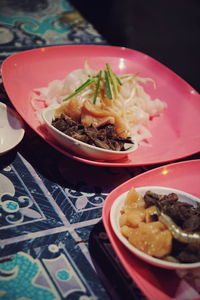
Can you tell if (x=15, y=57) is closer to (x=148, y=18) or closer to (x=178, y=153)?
(x=178, y=153)

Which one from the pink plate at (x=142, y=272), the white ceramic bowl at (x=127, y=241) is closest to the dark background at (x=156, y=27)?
the white ceramic bowl at (x=127, y=241)

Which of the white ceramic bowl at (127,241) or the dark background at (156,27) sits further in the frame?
the dark background at (156,27)

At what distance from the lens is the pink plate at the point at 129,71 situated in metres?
2.30

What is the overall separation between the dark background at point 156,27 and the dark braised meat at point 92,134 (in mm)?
2811

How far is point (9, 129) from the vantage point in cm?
217

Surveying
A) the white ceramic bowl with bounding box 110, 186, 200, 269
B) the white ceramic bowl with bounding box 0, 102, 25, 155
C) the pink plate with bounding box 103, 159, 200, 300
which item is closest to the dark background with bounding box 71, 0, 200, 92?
the white ceramic bowl with bounding box 0, 102, 25, 155

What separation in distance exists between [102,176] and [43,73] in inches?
42.0

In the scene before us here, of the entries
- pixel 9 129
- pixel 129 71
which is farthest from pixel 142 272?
pixel 129 71

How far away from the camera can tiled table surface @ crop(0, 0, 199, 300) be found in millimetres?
1523

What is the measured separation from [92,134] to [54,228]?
613mm

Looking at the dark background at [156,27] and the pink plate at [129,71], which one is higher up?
the pink plate at [129,71]

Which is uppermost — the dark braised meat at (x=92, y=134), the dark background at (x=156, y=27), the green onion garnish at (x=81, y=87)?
the green onion garnish at (x=81, y=87)

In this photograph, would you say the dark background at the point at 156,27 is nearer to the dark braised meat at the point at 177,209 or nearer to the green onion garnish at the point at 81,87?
the green onion garnish at the point at 81,87

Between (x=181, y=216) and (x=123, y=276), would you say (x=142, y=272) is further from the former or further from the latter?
(x=181, y=216)
